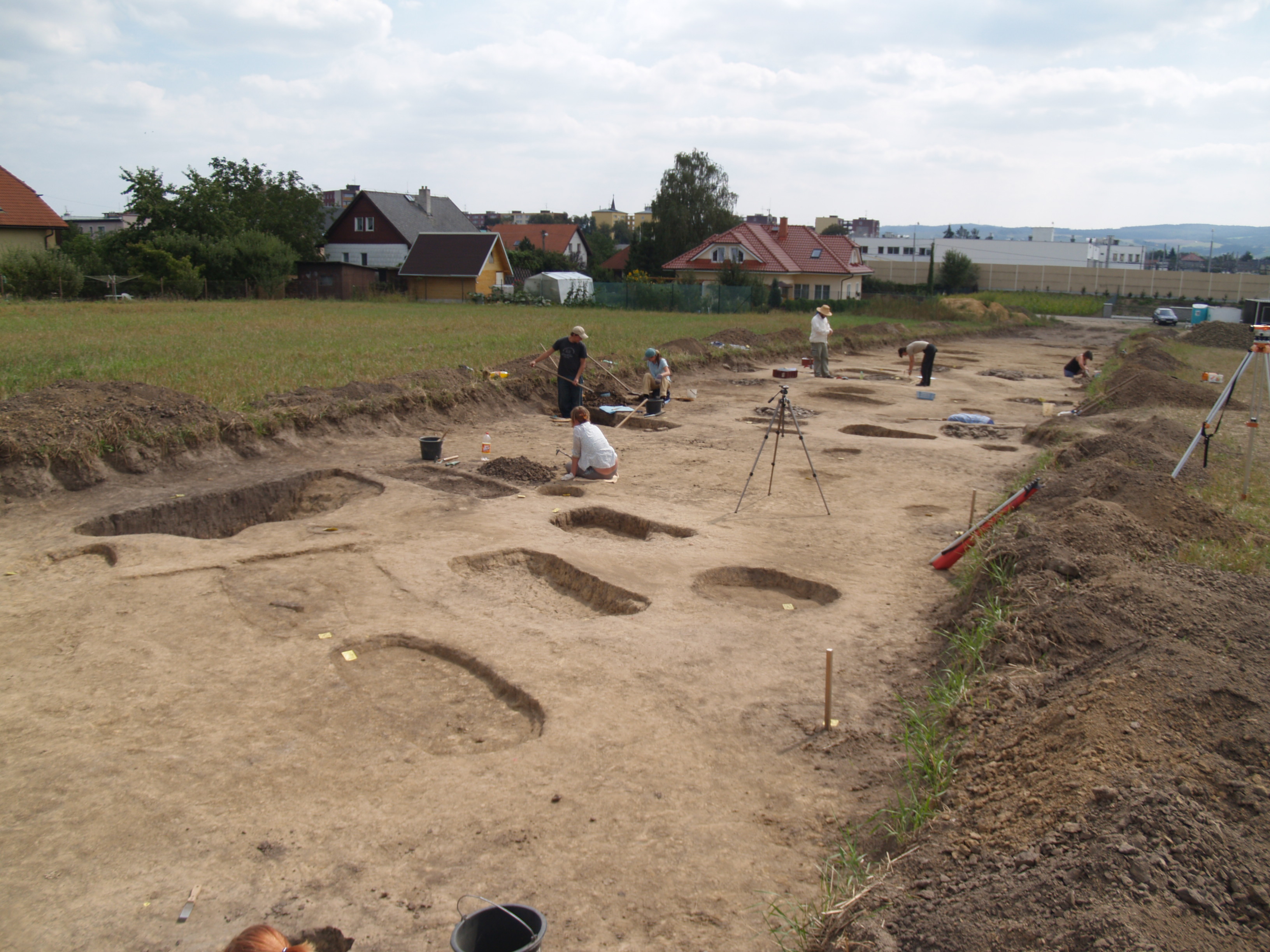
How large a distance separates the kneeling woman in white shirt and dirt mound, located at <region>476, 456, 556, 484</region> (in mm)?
419

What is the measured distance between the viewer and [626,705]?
16.7 ft

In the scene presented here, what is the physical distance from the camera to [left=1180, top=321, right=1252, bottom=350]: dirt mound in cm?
3316

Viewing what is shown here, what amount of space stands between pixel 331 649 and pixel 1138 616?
5.22m

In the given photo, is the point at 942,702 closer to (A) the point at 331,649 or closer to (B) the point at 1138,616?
(B) the point at 1138,616

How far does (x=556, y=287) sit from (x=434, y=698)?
41373 mm

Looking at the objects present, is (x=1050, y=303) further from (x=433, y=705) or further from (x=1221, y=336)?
(x=433, y=705)

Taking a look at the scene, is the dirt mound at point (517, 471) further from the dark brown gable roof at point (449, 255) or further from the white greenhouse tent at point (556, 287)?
the dark brown gable roof at point (449, 255)

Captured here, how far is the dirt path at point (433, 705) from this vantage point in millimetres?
3525

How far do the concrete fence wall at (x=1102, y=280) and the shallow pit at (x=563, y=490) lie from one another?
63.0 metres

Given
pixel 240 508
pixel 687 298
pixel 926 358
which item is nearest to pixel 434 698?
pixel 240 508

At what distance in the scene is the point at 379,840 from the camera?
3.82m

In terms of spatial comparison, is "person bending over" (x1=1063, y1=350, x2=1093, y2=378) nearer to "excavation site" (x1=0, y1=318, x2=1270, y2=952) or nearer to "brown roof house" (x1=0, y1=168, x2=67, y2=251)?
"excavation site" (x1=0, y1=318, x2=1270, y2=952)

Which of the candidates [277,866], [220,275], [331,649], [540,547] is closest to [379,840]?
[277,866]


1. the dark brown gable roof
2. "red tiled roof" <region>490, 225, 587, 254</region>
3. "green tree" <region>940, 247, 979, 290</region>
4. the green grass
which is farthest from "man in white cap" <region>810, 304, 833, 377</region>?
"red tiled roof" <region>490, 225, 587, 254</region>
